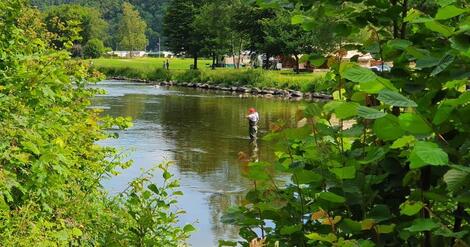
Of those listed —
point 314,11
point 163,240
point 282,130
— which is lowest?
point 163,240

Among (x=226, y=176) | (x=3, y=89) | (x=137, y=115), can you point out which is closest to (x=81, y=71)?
(x=3, y=89)

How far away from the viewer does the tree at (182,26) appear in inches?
2655

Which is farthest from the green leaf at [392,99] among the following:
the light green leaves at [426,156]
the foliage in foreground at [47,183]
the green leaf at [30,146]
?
the green leaf at [30,146]

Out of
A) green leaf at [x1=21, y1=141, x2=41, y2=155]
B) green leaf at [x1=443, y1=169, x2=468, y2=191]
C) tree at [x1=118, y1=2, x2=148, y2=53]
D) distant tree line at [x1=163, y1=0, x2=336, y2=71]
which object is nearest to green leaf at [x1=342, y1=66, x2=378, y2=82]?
green leaf at [x1=443, y1=169, x2=468, y2=191]

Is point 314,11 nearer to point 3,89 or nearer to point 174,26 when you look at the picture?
point 3,89

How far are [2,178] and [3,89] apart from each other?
1110 millimetres

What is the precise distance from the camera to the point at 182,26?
6844 centimetres

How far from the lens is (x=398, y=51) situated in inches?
84.2

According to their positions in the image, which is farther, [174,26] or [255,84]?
[174,26]

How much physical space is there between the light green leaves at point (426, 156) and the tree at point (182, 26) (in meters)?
65.4

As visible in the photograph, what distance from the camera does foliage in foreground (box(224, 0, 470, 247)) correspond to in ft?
5.60

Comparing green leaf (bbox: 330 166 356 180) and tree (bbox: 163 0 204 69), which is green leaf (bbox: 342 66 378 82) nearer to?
green leaf (bbox: 330 166 356 180)

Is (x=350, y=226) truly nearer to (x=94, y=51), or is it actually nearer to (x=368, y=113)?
(x=368, y=113)

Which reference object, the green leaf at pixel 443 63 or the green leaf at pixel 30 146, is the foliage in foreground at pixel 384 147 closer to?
the green leaf at pixel 443 63
